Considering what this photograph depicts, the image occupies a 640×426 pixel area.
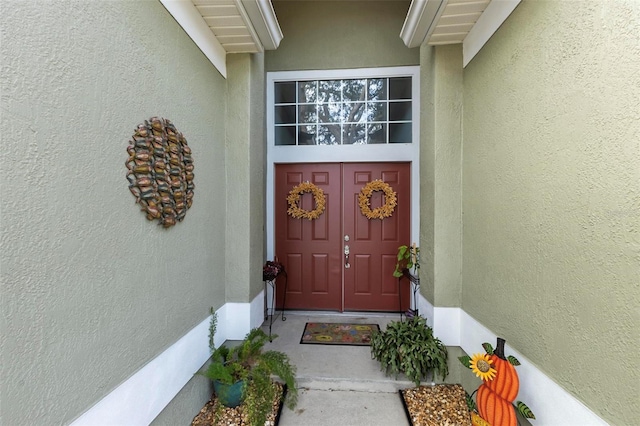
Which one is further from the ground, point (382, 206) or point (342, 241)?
point (382, 206)

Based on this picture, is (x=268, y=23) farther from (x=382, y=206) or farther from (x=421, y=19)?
(x=382, y=206)

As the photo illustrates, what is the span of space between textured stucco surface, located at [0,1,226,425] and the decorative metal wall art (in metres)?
0.05

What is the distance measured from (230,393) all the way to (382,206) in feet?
8.27

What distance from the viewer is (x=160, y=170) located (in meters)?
1.53

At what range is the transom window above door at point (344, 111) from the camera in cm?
359

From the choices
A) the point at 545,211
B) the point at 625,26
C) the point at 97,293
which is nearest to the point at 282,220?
the point at 97,293

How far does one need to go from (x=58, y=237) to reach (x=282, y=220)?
2.69m

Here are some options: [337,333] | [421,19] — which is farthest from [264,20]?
[337,333]

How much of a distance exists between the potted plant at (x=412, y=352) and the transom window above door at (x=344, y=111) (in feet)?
7.47

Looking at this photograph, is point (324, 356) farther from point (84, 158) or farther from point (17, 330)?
point (84, 158)

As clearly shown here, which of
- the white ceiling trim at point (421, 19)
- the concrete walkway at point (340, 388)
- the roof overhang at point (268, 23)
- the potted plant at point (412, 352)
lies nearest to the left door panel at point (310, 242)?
the concrete walkway at point (340, 388)

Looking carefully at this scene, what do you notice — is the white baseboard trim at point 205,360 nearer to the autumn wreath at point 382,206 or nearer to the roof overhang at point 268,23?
the autumn wreath at point 382,206

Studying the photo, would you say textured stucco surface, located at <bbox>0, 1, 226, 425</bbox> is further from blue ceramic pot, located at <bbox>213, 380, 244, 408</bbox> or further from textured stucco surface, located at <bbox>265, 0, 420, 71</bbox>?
textured stucco surface, located at <bbox>265, 0, 420, 71</bbox>

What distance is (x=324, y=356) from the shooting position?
2553 millimetres
